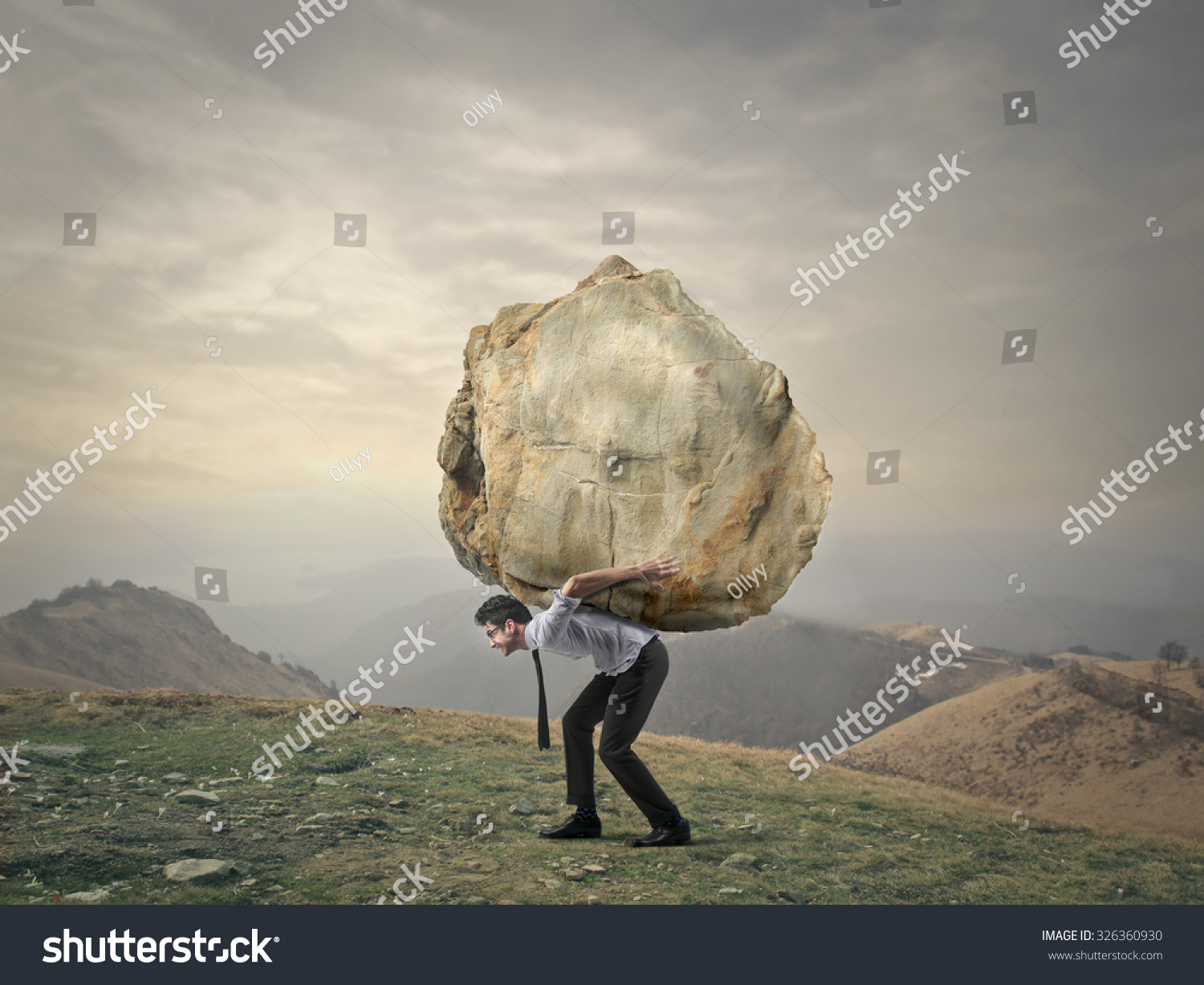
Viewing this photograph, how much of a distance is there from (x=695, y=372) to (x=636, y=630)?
1.73m

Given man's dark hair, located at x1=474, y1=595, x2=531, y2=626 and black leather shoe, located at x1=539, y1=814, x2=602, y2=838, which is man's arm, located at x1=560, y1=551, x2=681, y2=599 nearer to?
man's dark hair, located at x1=474, y1=595, x2=531, y2=626

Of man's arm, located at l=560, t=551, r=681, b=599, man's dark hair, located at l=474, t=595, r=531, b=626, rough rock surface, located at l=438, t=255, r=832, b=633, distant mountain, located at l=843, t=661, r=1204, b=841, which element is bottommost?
distant mountain, located at l=843, t=661, r=1204, b=841

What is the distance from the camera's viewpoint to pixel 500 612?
18.2ft

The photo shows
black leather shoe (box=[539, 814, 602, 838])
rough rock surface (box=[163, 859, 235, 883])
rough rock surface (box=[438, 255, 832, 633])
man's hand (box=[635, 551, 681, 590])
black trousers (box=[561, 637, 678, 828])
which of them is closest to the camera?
rough rock surface (box=[163, 859, 235, 883])

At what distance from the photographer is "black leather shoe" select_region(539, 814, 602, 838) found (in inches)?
231

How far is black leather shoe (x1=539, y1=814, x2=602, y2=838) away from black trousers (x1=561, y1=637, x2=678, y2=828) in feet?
0.45

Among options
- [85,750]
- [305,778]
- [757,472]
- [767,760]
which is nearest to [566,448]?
[757,472]

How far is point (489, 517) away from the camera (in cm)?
607

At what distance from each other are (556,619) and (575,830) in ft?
5.35

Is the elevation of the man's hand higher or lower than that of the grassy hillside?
higher

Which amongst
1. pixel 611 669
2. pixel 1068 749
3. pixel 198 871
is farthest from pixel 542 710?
pixel 1068 749

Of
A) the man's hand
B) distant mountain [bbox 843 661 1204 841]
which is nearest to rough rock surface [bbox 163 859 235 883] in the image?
the man's hand

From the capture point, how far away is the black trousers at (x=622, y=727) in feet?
17.9

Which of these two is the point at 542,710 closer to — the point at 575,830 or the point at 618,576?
the point at 575,830
